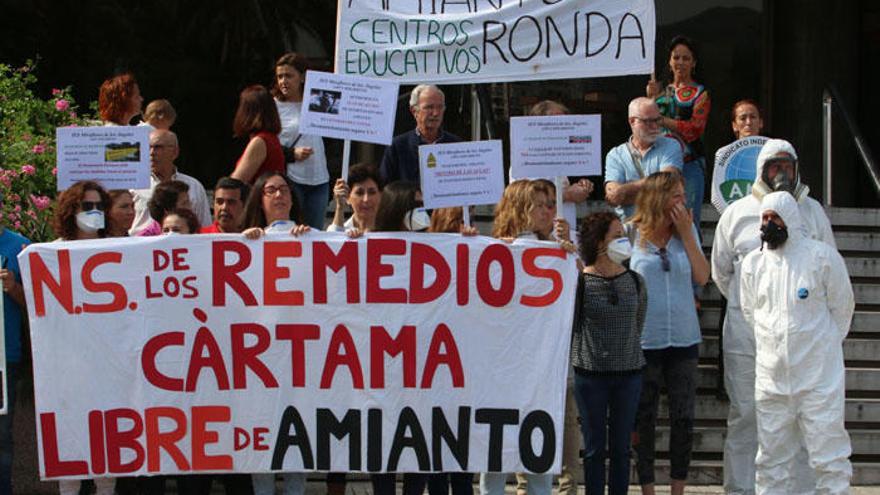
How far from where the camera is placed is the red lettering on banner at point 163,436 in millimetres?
8336

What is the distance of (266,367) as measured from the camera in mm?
8406

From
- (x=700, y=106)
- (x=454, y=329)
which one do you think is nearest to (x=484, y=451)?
(x=454, y=329)

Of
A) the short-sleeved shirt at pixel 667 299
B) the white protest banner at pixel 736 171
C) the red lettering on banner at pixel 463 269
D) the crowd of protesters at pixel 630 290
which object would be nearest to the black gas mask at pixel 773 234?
the crowd of protesters at pixel 630 290

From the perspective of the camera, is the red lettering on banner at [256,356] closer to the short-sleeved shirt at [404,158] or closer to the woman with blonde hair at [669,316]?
the short-sleeved shirt at [404,158]

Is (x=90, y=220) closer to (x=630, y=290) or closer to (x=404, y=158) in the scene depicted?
(x=404, y=158)

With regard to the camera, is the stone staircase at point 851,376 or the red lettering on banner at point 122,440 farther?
the stone staircase at point 851,376

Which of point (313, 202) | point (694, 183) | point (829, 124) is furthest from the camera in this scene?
point (829, 124)

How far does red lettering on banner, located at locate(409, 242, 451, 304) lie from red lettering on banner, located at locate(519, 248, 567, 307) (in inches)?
16.1

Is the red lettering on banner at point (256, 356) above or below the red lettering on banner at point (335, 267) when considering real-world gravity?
below

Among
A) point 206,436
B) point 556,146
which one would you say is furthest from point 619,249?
point 206,436

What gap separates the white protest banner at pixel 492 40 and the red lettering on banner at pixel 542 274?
50.5 inches

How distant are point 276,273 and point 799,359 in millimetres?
2838

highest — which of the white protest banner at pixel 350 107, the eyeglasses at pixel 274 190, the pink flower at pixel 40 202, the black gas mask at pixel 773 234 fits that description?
the white protest banner at pixel 350 107

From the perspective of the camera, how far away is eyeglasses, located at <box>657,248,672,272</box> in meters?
9.21
